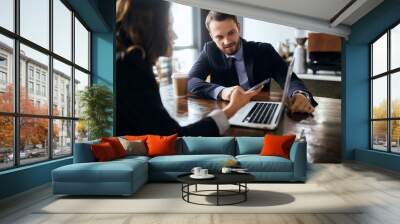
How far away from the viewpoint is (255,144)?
707 cm

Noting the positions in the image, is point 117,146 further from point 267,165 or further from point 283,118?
point 283,118

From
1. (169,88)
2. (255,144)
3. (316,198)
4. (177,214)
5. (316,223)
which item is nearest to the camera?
(316,223)

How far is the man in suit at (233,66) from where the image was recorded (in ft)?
28.9

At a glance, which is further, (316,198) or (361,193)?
(361,193)

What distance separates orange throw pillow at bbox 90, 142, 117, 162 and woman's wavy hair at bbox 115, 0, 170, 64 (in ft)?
11.1

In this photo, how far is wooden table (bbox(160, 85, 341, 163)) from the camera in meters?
8.78

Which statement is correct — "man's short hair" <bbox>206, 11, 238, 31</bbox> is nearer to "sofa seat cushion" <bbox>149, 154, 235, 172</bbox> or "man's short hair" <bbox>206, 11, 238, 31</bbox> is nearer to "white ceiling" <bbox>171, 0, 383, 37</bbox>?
"white ceiling" <bbox>171, 0, 383, 37</bbox>

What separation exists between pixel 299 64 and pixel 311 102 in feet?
2.96

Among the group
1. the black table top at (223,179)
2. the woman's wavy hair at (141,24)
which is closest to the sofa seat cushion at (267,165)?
the black table top at (223,179)

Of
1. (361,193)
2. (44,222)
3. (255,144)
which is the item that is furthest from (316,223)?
(255,144)

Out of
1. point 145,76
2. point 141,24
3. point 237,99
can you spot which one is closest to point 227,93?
point 237,99

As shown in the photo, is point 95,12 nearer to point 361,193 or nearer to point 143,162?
point 143,162

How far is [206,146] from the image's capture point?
7.09 metres

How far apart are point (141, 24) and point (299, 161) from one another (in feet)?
15.7
